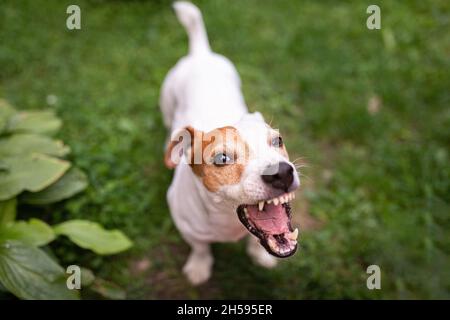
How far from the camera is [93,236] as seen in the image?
9.45 feet

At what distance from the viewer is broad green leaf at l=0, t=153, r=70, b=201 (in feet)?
9.22

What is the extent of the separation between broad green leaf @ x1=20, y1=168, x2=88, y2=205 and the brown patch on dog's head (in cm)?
110

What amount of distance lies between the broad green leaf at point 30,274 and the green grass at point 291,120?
41 cm

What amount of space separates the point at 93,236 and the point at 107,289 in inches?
13.7

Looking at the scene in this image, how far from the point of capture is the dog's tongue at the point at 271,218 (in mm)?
2129

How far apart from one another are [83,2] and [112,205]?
2.59 metres

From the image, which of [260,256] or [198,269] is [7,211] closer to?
[198,269]

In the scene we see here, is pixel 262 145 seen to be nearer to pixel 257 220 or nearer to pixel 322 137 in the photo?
pixel 257 220

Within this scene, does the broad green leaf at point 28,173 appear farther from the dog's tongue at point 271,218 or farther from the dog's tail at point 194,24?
the dog's tongue at point 271,218

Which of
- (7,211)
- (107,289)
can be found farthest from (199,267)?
(7,211)
